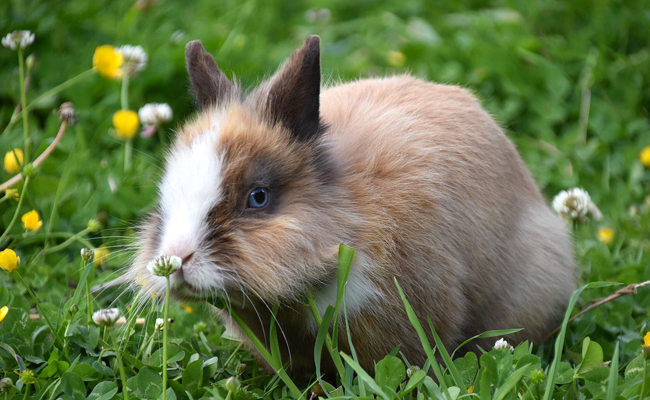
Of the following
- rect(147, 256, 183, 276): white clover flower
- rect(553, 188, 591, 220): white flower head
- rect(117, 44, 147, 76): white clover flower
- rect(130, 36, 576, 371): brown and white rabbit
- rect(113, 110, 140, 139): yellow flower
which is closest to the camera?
rect(147, 256, 183, 276): white clover flower

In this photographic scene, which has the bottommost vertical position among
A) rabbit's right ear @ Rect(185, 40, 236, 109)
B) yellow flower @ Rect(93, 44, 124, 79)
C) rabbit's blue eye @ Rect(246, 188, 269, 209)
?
rabbit's blue eye @ Rect(246, 188, 269, 209)

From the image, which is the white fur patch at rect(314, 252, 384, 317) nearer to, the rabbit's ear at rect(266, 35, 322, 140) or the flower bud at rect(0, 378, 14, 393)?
the rabbit's ear at rect(266, 35, 322, 140)

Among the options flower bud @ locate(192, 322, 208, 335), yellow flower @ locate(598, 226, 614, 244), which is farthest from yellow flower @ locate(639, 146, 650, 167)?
flower bud @ locate(192, 322, 208, 335)

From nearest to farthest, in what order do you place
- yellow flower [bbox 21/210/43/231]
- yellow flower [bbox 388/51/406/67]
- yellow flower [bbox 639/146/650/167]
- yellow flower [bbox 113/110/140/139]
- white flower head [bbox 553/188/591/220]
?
yellow flower [bbox 21/210/43/231] → white flower head [bbox 553/188/591/220] → yellow flower [bbox 113/110/140/139] → yellow flower [bbox 639/146/650/167] → yellow flower [bbox 388/51/406/67]

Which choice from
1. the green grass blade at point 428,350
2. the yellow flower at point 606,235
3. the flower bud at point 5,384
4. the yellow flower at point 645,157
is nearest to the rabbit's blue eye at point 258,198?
the green grass blade at point 428,350

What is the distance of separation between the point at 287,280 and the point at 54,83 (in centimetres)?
328

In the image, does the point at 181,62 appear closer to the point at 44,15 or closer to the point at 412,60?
the point at 44,15

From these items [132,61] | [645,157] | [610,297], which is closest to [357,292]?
[610,297]

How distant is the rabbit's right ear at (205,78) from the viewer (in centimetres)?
318

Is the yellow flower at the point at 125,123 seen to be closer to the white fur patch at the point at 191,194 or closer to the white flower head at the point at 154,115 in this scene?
the white flower head at the point at 154,115

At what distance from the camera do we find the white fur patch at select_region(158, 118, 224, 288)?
2.69 m

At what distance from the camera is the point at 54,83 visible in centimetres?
539

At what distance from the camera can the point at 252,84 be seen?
350cm

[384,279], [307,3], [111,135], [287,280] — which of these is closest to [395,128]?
[384,279]
